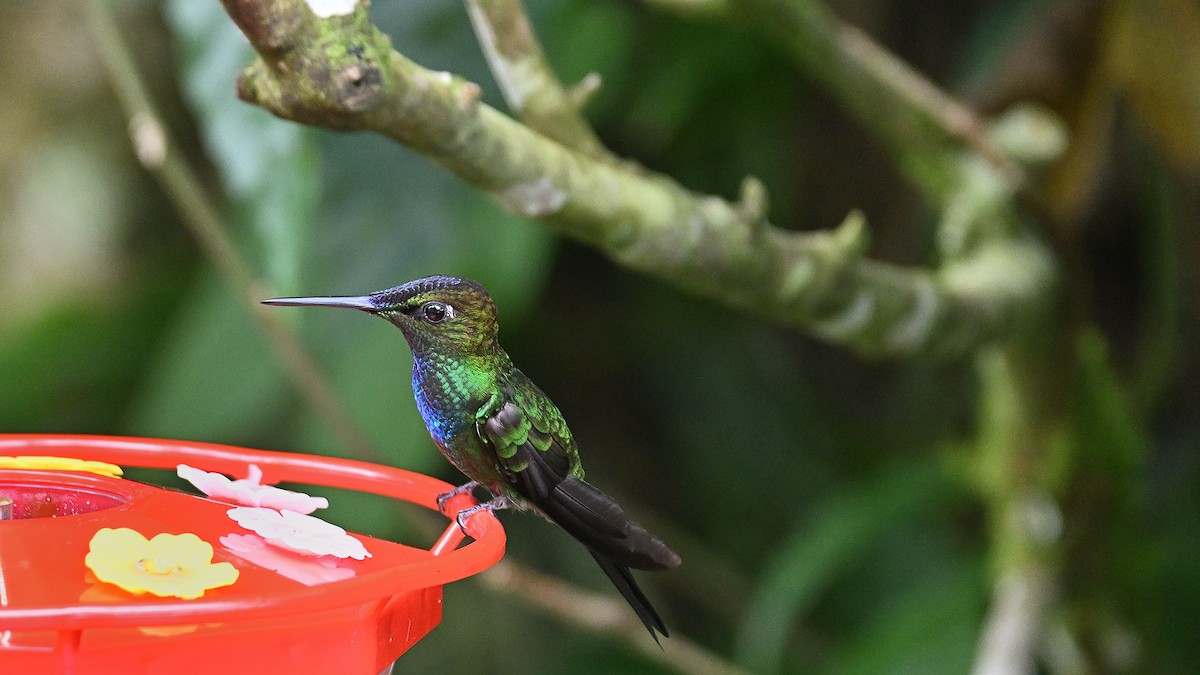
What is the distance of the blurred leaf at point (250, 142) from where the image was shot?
1206 mm

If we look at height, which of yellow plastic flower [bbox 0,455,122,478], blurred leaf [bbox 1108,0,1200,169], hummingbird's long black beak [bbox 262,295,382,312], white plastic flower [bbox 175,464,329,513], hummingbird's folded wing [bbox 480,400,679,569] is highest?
blurred leaf [bbox 1108,0,1200,169]

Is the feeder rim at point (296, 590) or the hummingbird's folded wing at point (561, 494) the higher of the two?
the hummingbird's folded wing at point (561, 494)

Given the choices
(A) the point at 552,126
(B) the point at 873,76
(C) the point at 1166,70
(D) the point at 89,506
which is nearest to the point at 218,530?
(D) the point at 89,506

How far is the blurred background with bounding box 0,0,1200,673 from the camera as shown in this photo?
5.53 ft

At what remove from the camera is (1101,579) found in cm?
182

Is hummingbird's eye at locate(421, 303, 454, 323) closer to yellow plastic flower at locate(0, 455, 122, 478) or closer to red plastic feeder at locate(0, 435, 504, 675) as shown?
red plastic feeder at locate(0, 435, 504, 675)

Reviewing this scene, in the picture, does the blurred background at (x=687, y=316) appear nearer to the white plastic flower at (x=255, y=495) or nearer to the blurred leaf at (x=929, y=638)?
the blurred leaf at (x=929, y=638)

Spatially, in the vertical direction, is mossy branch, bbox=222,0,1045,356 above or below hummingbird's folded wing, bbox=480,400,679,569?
above

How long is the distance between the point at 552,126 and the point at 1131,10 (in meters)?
0.90

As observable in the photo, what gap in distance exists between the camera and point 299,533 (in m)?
0.71

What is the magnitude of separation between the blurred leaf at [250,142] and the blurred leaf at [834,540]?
98 centimetres

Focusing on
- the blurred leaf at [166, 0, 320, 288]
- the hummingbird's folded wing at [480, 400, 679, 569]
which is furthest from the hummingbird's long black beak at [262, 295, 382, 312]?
the blurred leaf at [166, 0, 320, 288]

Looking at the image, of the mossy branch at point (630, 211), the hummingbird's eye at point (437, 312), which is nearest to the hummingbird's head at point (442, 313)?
the hummingbird's eye at point (437, 312)

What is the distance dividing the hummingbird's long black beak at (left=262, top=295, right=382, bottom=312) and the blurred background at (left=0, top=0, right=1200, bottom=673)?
1.53ft
